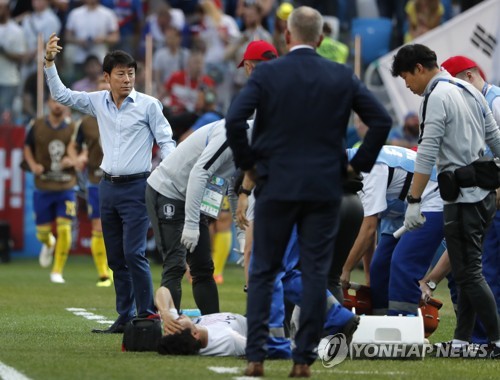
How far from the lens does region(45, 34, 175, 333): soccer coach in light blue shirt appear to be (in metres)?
11.0

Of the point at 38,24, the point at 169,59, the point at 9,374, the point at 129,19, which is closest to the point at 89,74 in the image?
the point at 38,24

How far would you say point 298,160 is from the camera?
7688mm

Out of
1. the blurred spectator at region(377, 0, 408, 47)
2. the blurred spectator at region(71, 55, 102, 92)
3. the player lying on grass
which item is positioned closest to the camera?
the player lying on grass

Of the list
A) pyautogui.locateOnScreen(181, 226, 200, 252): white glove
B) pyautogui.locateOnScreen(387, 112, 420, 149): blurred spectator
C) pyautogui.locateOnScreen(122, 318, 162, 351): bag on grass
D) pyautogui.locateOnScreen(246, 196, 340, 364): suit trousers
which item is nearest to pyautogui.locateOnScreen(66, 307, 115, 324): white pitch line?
pyautogui.locateOnScreen(122, 318, 162, 351): bag on grass

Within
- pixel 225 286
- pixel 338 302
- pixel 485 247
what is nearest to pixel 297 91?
pixel 338 302

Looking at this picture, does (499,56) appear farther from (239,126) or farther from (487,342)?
(239,126)

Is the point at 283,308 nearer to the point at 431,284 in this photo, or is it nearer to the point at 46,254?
the point at 431,284

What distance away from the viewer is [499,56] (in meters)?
19.8

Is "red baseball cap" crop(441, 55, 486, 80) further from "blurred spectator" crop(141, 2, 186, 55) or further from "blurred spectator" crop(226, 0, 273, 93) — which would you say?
"blurred spectator" crop(141, 2, 186, 55)

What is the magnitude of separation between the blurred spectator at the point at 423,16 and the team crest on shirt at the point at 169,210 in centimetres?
1305

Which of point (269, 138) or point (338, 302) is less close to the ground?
point (269, 138)

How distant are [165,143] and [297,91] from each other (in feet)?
11.2

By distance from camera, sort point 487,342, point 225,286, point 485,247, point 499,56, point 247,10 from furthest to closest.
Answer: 1. point 247,10
2. point 499,56
3. point 225,286
4. point 485,247
5. point 487,342

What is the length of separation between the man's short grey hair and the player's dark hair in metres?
2.29
